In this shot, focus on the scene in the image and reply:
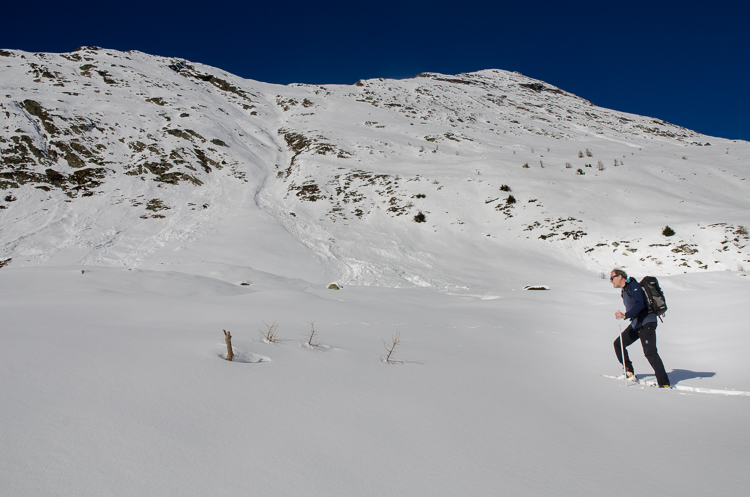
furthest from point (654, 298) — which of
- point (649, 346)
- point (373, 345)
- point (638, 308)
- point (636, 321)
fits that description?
point (373, 345)

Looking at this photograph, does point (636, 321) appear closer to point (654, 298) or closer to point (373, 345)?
point (654, 298)

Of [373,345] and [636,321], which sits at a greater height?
[636,321]

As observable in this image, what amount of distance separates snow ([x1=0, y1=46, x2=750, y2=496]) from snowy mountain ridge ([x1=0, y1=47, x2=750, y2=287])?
0.19m

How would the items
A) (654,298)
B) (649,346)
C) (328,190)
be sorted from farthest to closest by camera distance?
1. (328,190)
2. (654,298)
3. (649,346)

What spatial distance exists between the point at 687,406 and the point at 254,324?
4553 mm

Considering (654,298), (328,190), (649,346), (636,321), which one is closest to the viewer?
(649,346)

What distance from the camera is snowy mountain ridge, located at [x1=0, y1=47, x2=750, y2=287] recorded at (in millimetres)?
15555

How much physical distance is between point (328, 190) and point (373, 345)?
69.1ft

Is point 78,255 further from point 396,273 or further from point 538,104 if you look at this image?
point 538,104

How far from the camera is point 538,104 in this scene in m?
60.8

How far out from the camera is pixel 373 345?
14.2 feet

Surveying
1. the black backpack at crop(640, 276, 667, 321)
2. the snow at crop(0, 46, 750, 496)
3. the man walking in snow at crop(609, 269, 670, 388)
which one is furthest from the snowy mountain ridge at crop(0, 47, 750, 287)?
the black backpack at crop(640, 276, 667, 321)

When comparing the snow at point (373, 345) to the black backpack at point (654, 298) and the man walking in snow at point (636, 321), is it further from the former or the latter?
the black backpack at point (654, 298)

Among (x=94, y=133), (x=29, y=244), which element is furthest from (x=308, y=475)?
(x=94, y=133)
